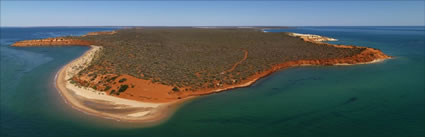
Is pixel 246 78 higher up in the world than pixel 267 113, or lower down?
higher up

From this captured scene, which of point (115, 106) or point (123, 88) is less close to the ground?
point (123, 88)

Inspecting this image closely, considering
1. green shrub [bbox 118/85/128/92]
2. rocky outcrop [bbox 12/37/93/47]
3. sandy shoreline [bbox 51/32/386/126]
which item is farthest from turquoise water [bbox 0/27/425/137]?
rocky outcrop [bbox 12/37/93/47]

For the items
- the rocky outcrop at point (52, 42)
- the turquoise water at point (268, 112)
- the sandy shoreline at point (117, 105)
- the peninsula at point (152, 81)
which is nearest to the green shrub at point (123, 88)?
the peninsula at point (152, 81)

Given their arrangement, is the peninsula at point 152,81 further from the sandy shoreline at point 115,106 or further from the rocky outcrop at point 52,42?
the rocky outcrop at point 52,42

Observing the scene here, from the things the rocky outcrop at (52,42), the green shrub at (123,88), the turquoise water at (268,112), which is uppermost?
the rocky outcrop at (52,42)

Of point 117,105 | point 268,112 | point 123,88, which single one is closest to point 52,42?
point 123,88

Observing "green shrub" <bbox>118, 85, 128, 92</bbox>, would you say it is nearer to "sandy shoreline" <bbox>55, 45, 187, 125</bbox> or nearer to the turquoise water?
"sandy shoreline" <bbox>55, 45, 187, 125</bbox>

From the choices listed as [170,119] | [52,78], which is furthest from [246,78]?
[52,78]

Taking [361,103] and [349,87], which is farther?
[349,87]

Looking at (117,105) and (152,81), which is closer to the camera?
(117,105)

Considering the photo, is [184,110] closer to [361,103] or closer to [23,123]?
[23,123]

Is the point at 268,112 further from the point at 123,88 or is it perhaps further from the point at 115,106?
the point at 123,88
